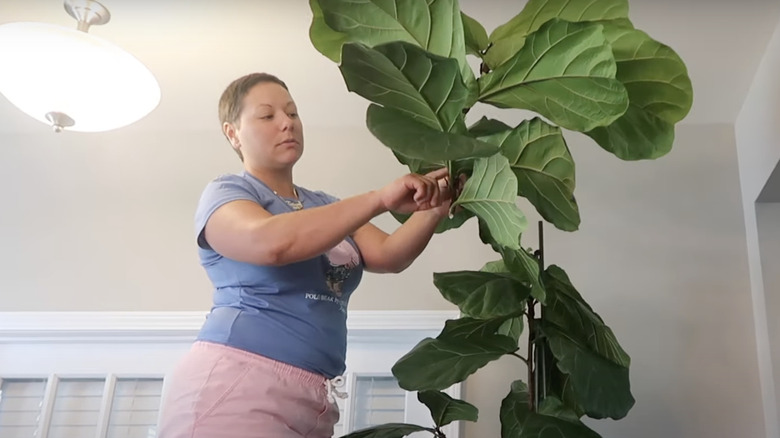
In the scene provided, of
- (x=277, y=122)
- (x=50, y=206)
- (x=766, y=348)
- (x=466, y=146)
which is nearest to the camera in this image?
(x=466, y=146)

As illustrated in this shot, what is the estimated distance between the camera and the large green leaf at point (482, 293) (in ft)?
3.82

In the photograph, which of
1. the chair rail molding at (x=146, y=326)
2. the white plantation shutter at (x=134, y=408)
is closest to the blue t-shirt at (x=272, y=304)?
the chair rail molding at (x=146, y=326)

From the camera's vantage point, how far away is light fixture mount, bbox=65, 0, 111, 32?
63.6 inches

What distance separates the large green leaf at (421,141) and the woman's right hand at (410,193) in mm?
89

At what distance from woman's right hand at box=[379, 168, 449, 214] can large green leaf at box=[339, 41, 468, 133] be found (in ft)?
0.26

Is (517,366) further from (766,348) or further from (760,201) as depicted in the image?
(760,201)

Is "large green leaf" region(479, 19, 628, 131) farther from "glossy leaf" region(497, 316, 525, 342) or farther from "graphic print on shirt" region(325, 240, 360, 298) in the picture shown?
"glossy leaf" region(497, 316, 525, 342)

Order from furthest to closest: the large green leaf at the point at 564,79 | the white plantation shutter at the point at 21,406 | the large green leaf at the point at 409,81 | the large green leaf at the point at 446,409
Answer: the white plantation shutter at the point at 21,406 < the large green leaf at the point at 446,409 < the large green leaf at the point at 564,79 < the large green leaf at the point at 409,81

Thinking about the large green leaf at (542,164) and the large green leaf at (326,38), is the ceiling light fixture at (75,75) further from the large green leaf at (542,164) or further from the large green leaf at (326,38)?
the large green leaf at (542,164)

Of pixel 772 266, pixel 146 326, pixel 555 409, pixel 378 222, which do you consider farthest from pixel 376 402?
pixel 772 266

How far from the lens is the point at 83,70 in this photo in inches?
59.8

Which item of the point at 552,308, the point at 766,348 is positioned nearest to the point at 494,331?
the point at 552,308

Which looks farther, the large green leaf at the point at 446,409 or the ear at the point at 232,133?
the large green leaf at the point at 446,409

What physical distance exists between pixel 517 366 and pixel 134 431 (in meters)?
0.92
